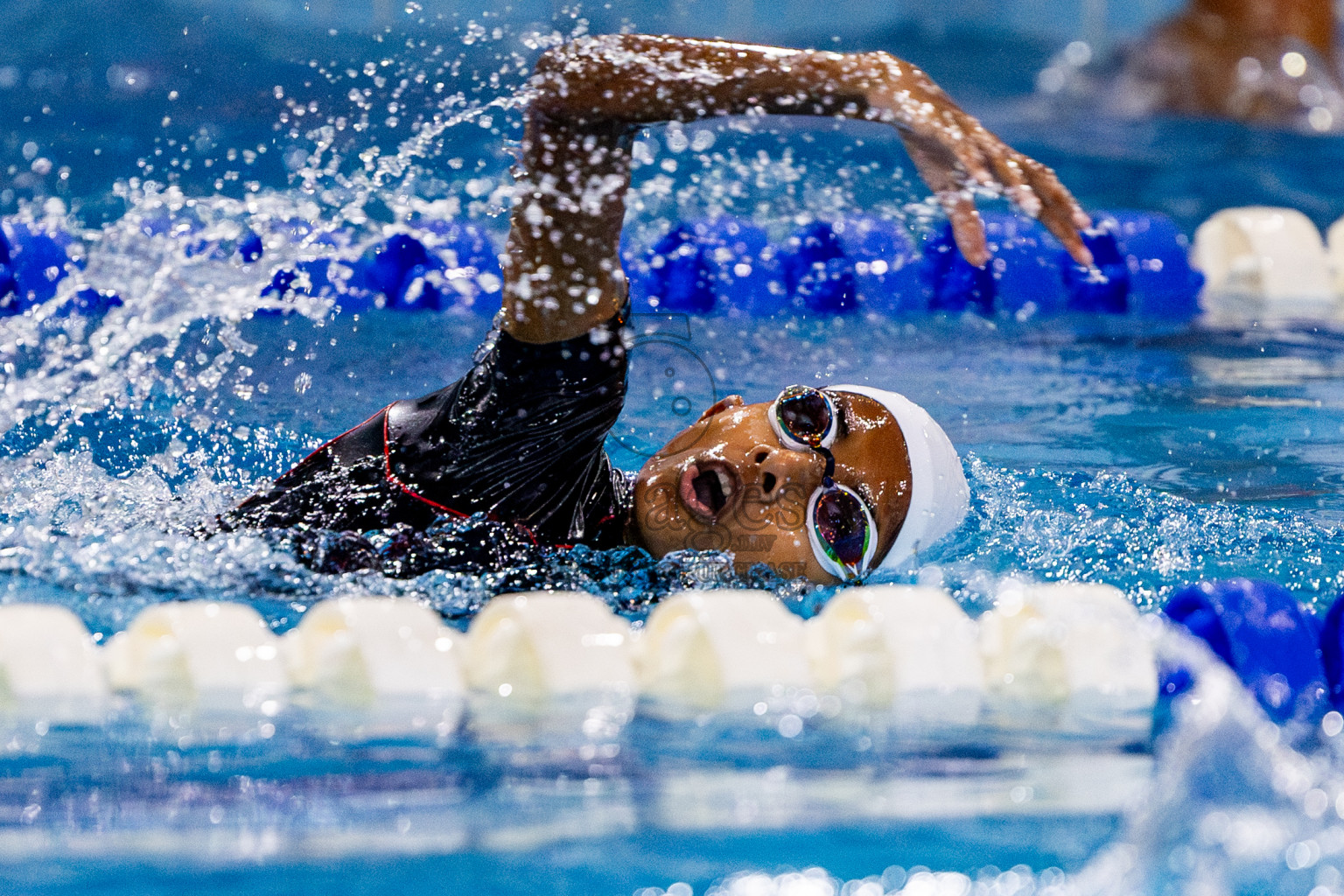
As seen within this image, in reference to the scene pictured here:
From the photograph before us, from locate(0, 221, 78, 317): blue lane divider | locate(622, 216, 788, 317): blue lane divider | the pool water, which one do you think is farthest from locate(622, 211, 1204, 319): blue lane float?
locate(0, 221, 78, 317): blue lane divider

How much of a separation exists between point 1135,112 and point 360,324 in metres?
6.06

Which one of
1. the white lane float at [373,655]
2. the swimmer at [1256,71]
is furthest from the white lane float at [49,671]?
the swimmer at [1256,71]

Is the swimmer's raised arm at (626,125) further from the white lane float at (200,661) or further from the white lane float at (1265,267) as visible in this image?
the white lane float at (1265,267)

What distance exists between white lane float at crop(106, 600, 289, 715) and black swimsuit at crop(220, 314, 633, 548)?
420 millimetres

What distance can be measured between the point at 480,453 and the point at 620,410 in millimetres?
218

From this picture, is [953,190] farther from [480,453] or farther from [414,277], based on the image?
[414,277]

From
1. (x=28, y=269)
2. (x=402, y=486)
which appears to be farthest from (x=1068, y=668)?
(x=28, y=269)

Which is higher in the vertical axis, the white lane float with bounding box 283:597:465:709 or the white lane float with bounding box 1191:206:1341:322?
the white lane float with bounding box 1191:206:1341:322

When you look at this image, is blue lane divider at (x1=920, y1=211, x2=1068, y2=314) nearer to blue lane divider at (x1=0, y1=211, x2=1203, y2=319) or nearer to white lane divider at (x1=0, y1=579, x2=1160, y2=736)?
blue lane divider at (x1=0, y1=211, x2=1203, y2=319)

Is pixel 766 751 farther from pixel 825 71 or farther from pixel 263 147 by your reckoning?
pixel 263 147

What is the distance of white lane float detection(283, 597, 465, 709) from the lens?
169 centimetres

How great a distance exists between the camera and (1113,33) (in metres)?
9.90

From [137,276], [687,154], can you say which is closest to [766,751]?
[137,276]

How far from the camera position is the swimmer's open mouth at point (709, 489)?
220cm
